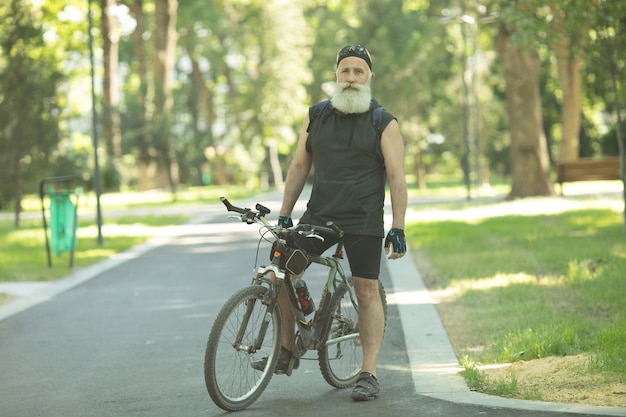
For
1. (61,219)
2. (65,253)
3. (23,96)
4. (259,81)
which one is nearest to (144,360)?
(61,219)

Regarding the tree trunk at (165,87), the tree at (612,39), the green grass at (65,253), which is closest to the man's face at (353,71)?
the green grass at (65,253)

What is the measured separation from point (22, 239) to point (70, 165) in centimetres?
758

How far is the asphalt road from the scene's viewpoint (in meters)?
6.45

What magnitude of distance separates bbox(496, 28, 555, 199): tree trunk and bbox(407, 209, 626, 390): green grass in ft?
30.5

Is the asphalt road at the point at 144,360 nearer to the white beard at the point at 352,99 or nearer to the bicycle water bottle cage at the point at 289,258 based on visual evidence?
the bicycle water bottle cage at the point at 289,258

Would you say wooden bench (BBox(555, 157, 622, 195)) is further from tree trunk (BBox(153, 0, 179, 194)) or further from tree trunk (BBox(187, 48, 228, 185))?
tree trunk (BBox(187, 48, 228, 185))

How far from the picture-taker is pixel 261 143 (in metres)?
60.7

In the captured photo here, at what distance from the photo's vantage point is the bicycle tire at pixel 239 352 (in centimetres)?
599

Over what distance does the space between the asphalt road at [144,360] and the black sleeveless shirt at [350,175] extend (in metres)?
1.05

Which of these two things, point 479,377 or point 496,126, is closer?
point 479,377

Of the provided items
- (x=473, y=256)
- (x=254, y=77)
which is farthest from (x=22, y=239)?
(x=254, y=77)

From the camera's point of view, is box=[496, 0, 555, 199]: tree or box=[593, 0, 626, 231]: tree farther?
box=[496, 0, 555, 199]: tree

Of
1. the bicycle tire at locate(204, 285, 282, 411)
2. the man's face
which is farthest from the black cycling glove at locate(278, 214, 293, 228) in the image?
the man's face

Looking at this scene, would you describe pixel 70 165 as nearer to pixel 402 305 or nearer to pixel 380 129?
pixel 402 305
